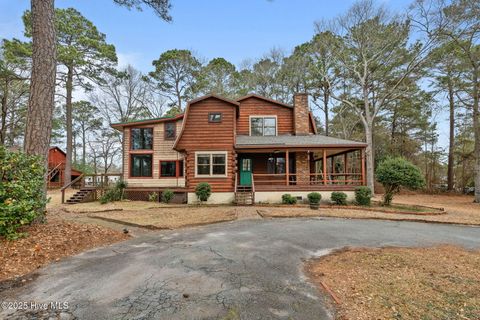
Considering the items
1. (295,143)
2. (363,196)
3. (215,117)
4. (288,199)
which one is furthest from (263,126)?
(363,196)

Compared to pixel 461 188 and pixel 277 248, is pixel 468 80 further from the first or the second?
pixel 277 248

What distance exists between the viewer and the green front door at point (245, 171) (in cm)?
1552

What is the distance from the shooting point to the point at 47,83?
6410 mm

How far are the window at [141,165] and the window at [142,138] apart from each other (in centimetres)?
66

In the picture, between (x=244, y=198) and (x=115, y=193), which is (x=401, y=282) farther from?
(x=115, y=193)

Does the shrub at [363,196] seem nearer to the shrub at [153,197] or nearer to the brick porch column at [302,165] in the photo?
the brick porch column at [302,165]

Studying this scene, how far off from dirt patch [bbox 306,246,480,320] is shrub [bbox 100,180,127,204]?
13668mm

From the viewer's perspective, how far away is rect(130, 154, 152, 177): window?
17156 mm

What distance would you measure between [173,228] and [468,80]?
26750 millimetres

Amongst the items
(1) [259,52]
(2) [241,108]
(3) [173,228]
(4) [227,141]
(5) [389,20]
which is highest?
(1) [259,52]

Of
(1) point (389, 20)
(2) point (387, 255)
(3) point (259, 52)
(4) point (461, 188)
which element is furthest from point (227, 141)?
(4) point (461, 188)

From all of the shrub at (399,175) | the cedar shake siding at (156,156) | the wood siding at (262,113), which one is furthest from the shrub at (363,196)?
the cedar shake siding at (156,156)

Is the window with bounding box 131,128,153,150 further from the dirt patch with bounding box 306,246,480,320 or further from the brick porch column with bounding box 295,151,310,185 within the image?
the dirt patch with bounding box 306,246,480,320

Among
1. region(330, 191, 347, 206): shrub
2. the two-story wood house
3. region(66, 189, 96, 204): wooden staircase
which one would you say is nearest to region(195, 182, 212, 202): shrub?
the two-story wood house
